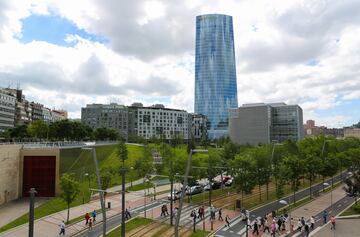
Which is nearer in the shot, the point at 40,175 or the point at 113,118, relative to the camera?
the point at 40,175

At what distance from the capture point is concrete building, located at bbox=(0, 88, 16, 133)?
12054 centimetres

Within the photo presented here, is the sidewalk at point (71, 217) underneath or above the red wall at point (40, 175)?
underneath

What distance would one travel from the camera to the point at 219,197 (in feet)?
187

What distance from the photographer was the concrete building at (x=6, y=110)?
120537mm

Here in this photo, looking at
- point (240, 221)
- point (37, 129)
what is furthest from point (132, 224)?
point (37, 129)

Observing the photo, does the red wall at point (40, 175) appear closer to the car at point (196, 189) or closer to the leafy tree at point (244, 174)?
the car at point (196, 189)

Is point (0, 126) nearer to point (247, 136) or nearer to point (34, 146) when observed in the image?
point (34, 146)

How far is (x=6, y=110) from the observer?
406 feet

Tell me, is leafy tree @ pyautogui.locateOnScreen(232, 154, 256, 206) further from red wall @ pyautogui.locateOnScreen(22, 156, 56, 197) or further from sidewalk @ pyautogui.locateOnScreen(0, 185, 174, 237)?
red wall @ pyautogui.locateOnScreen(22, 156, 56, 197)

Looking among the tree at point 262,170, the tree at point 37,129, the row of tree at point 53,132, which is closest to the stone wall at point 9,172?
the tree at point 37,129

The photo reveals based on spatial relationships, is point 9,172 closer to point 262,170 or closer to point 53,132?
point 262,170

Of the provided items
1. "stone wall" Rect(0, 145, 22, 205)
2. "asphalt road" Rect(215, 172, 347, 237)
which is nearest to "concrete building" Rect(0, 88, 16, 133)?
"stone wall" Rect(0, 145, 22, 205)

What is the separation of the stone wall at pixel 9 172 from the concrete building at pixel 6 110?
74233mm

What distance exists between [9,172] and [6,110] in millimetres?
81280
